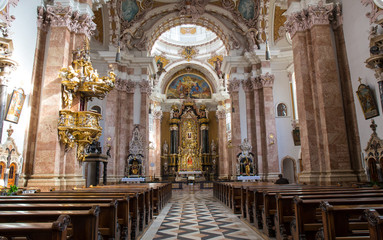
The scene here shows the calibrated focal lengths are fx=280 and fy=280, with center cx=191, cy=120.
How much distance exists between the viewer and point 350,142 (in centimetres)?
811

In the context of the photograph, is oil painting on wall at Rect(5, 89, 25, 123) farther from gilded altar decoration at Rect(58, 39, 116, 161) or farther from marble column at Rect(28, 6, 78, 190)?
gilded altar decoration at Rect(58, 39, 116, 161)

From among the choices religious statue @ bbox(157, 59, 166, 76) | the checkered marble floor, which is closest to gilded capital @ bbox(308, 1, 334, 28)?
the checkered marble floor

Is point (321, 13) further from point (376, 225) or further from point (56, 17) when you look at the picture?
point (376, 225)

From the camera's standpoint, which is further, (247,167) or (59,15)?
(247,167)

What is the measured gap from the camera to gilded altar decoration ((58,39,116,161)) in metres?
7.77

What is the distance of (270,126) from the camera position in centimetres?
1546

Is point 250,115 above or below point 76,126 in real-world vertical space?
above

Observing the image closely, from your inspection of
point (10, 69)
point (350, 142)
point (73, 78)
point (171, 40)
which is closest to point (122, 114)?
point (73, 78)

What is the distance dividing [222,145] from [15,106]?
2068 cm

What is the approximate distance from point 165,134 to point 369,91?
23531mm

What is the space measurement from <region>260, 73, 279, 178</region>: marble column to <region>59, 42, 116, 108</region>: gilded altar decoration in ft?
31.8

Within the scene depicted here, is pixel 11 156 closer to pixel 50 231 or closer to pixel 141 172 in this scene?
pixel 50 231

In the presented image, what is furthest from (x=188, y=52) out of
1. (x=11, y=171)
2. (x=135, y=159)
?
(x=11, y=171)

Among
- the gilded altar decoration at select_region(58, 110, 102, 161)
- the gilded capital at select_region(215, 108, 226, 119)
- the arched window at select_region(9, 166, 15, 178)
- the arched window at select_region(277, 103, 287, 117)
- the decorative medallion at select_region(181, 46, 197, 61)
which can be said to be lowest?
the arched window at select_region(9, 166, 15, 178)
